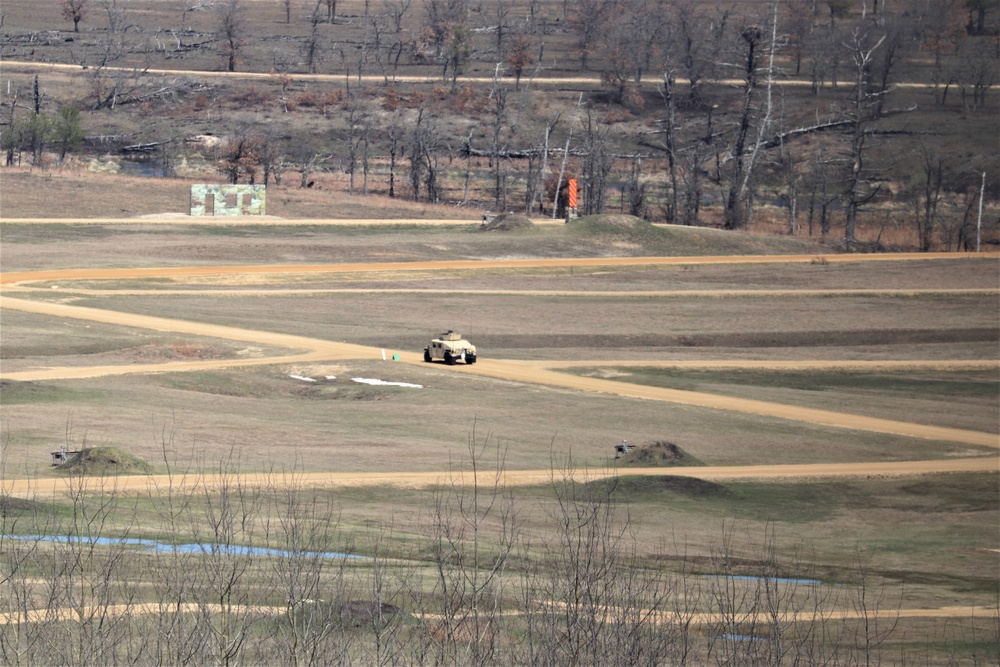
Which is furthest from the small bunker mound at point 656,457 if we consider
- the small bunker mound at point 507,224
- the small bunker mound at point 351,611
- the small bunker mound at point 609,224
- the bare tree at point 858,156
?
the bare tree at point 858,156

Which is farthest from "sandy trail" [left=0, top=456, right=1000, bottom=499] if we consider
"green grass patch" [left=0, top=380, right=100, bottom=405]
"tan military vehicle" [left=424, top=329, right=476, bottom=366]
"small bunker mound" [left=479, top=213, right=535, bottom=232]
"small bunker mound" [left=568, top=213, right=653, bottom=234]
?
"small bunker mound" [left=479, top=213, right=535, bottom=232]

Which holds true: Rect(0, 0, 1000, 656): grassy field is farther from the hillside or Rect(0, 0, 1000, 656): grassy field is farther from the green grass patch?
the hillside

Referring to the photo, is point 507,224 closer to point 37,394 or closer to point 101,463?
point 37,394

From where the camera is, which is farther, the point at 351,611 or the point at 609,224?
the point at 609,224

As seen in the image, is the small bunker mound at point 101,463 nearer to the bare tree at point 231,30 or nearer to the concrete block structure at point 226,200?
the concrete block structure at point 226,200

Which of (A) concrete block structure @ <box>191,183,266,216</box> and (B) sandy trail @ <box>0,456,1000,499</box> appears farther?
(A) concrete block structure @ <box>191,183,266,216</box>

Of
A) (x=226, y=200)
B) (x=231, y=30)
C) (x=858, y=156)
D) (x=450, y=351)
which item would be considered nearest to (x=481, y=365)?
(x=450, y=351)

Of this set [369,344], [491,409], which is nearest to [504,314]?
[369,344]
